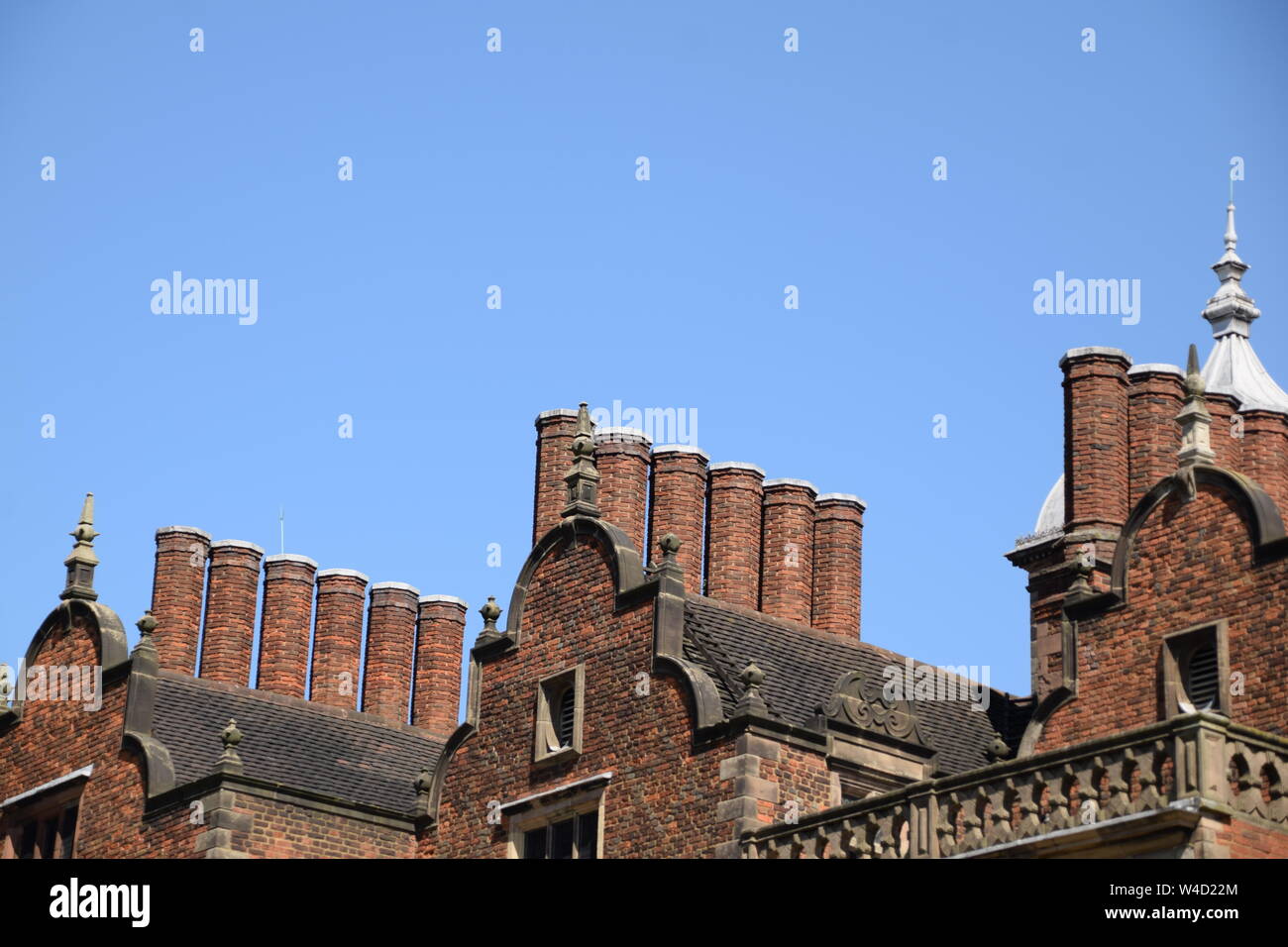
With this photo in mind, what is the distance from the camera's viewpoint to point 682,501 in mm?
37656

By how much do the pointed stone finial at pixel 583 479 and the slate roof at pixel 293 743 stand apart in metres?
5.38

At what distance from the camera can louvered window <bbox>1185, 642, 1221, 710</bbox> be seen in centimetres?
2888

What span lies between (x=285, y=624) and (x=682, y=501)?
320 inches

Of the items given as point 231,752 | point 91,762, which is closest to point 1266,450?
point 231,752

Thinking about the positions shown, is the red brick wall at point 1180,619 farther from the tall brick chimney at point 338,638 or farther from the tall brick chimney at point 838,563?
the tall brick chimney at point 338,638

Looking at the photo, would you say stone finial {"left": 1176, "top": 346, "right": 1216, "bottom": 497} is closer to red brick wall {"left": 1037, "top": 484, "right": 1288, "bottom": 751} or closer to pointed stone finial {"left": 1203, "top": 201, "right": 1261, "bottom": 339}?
red brick wall {"left": 1037, "top": 484, "right": 1288, "bottom": 751}

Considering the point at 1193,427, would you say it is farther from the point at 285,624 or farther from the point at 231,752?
the point at 285,624

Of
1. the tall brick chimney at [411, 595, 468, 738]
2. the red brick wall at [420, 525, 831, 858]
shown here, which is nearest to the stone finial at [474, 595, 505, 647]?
the red brick wall at [420, 525, 831, 858]

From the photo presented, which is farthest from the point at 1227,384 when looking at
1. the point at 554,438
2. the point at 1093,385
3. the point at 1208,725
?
the point at 1208,725

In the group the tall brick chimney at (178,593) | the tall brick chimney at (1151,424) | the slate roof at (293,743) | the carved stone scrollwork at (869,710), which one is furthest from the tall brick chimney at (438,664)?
the tall brick chimney at (1151,424)

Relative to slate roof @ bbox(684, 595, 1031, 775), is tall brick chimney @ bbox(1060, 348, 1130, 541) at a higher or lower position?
higher

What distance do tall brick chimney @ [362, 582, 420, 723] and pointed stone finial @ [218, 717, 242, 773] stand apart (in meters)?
7.14
